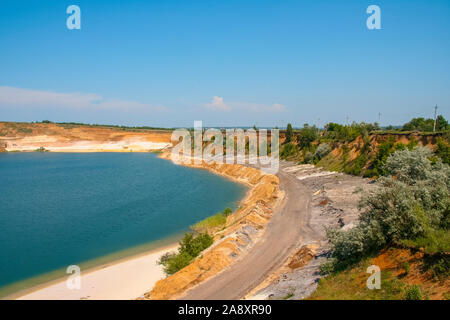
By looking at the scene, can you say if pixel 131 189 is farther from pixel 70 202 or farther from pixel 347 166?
pixel 347 166

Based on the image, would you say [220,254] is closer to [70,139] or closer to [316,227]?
[316,227]

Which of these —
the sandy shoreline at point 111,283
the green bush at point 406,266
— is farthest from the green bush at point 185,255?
the green bush at point 406,266

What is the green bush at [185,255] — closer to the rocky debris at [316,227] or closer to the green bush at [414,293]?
the rocky debris at [316,227]

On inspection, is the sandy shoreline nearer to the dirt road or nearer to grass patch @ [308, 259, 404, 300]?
the dirt road

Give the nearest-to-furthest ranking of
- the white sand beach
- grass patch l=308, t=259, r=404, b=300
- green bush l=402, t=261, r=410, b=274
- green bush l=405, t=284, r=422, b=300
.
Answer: green bush l=405, t=284, r=422, b=300 < grass patch l=308, t=259, r=404, b=300 < green bush l=402, t=261, r=410, b=274 < the white sand beach

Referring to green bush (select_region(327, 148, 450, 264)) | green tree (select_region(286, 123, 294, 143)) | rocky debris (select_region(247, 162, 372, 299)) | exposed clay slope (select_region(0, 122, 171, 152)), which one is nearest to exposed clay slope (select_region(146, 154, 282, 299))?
rocky debris (select_region(247, 162, 372, 299))
